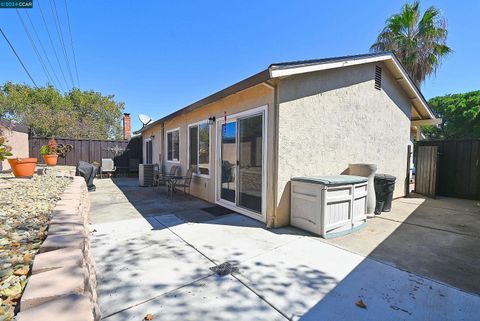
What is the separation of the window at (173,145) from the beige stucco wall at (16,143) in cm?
532

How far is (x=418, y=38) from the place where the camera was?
9.75m

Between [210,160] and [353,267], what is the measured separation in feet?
14.1

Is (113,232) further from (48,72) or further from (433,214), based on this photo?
(48,72)

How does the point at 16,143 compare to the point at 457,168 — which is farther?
the point at 16,143

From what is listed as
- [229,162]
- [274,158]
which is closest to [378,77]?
[274,158]

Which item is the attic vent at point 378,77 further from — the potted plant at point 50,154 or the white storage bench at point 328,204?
the potted plant at point 50,154

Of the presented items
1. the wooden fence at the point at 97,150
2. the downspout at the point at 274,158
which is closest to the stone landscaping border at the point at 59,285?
the downspout at the point at 274,158

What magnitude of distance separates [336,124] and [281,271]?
12.2ft

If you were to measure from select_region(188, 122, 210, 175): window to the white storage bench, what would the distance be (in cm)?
290

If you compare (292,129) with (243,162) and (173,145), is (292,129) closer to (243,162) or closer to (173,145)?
(243,162)

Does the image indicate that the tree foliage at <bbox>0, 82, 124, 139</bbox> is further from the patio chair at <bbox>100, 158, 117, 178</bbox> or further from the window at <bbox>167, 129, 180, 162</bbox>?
the window at <bbox>167, 129, 180, 162</bbox>

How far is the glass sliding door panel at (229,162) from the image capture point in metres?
5.42

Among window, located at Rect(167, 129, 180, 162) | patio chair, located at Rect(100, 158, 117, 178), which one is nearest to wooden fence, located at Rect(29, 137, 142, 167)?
patio chair, located at Rect(100, 158, 117, 178)

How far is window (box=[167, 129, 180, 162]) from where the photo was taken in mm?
8724
